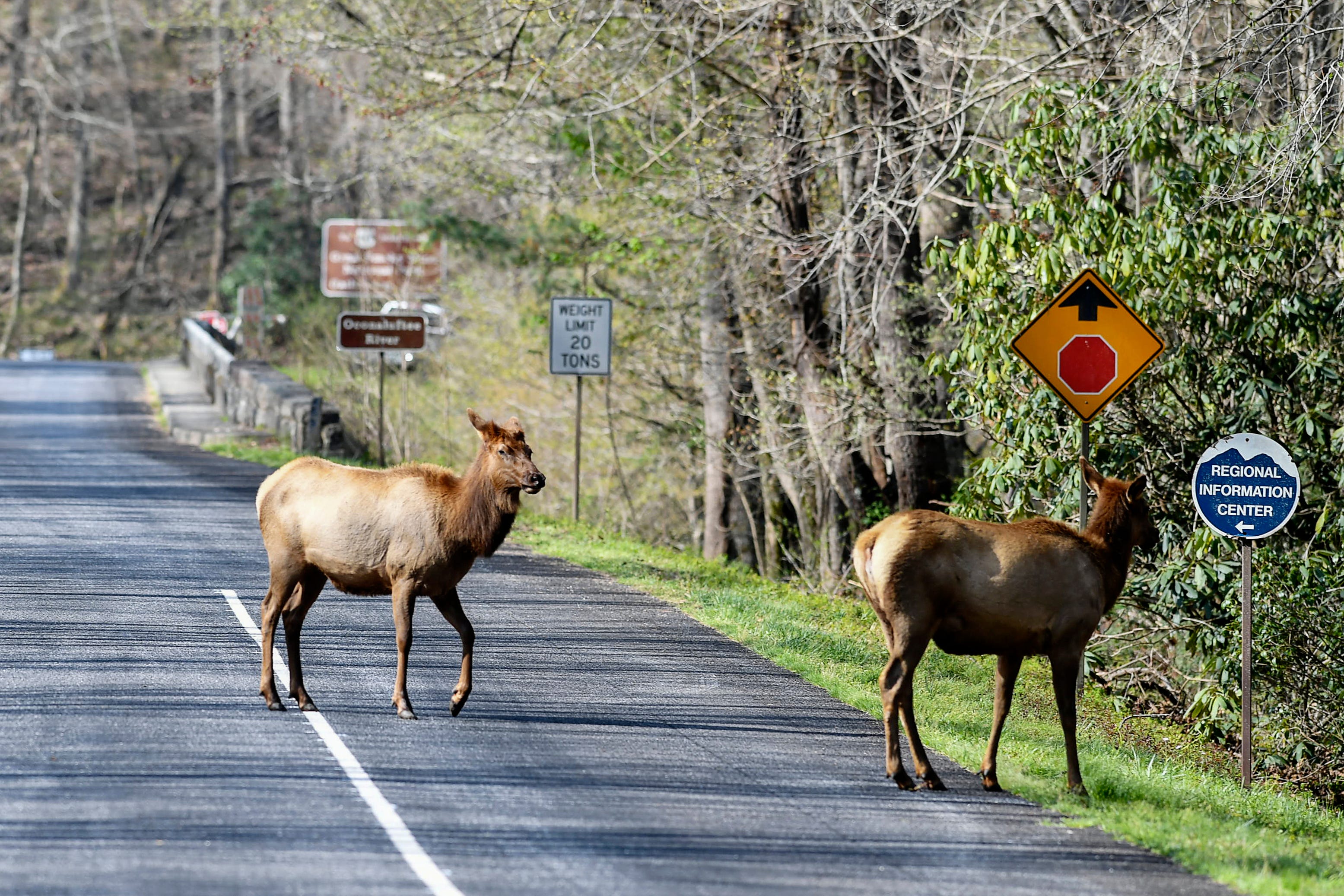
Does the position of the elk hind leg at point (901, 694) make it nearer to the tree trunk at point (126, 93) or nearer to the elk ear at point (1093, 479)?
the elk ear at point (1093, 479)

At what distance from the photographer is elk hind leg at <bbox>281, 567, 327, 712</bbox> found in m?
9.99

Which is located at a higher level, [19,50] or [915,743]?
[19,50]

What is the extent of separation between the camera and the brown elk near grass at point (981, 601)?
8906mm

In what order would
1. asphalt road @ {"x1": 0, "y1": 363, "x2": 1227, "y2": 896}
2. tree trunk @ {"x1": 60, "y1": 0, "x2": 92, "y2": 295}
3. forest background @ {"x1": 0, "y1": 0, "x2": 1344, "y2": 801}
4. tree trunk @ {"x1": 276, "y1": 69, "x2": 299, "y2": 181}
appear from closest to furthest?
asphalt road @ {"x1": 0, "y1": 363, "x2": 1227, "y2": 896} → forest background @ {"x1": 0, "y1": 0, "x2": 1344, "y2": 801} → tree trunk @ {"x1": 276, "y1": 69, "x2": 299, "y2": 181} → tree trunk @ {"x1": 60, "y1": 0, "x2": 92, "y2": 295}

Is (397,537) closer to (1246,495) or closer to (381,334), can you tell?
(1246,495)

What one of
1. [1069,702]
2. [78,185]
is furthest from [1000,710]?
[78,185]

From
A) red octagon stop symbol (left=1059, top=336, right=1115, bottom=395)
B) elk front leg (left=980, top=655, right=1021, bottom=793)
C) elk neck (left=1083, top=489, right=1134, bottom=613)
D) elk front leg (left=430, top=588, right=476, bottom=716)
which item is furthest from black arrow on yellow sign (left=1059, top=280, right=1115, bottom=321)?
elk front leg (left=430, top=588, right=476, bottom=716)

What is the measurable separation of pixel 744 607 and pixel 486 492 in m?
6.13

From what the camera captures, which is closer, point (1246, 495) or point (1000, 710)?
point (1000, 710)

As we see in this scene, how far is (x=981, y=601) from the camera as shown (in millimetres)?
9023

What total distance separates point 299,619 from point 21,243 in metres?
57.1

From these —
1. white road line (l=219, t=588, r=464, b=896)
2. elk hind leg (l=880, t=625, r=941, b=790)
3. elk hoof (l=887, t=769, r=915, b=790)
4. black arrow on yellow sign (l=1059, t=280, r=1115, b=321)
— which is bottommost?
elk hoof (l=887, t=769, r=915, b=790)

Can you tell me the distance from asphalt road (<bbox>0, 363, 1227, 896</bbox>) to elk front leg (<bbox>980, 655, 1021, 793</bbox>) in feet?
0.52

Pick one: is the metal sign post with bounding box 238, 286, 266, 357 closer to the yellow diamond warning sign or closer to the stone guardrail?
the stone guardrail
